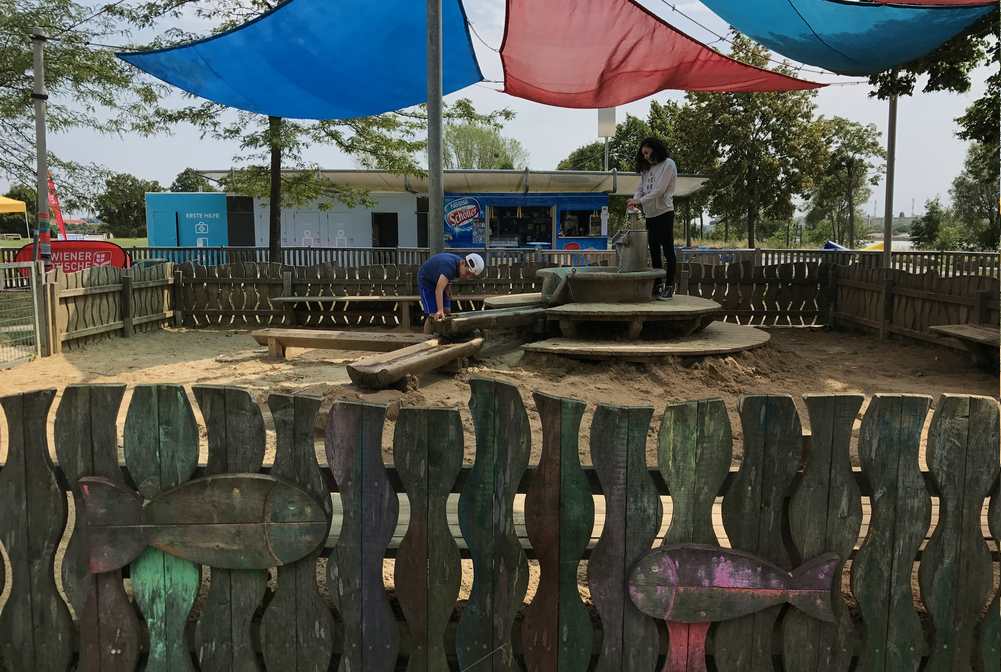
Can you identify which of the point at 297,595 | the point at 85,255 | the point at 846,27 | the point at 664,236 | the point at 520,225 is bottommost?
the point at 297,595

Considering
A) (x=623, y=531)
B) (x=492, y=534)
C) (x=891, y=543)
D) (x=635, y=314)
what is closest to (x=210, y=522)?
(x=492, y=534)

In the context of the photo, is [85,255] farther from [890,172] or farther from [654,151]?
[890,172]

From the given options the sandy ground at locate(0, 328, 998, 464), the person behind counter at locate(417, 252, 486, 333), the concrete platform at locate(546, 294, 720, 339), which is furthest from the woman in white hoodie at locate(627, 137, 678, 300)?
the person behind counter at locate(417, 252, 486, 333)

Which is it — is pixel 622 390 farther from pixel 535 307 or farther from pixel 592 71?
pixel 592 71

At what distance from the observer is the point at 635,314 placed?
760 centimetres

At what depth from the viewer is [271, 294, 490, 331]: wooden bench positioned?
41.7 feet

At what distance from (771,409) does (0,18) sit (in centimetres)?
1965

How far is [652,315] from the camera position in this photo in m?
7.71

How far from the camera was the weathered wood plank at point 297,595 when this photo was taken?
2.03 m

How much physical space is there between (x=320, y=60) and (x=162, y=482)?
923 cm

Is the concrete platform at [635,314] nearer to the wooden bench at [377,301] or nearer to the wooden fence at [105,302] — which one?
the wooden bench at [377,301]

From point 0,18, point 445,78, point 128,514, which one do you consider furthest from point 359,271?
point 128,514

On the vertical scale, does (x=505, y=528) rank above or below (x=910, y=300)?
below

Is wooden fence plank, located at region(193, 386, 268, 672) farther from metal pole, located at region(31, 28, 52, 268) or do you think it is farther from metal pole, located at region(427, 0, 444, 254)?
metal pole, located at region(31, 28, 52, 268)
